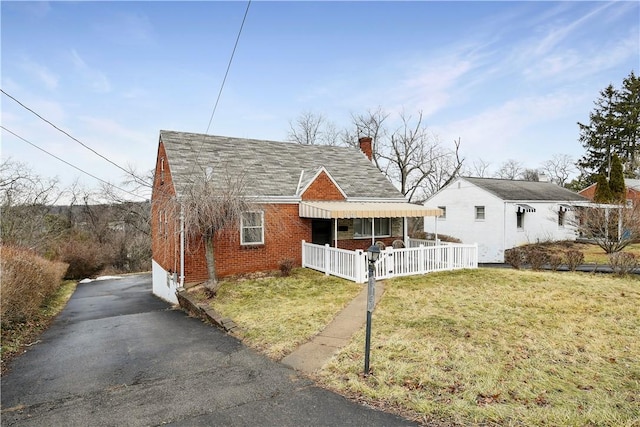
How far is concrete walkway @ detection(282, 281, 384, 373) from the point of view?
6.05 meters

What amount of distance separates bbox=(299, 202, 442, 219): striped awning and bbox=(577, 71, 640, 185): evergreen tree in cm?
4447

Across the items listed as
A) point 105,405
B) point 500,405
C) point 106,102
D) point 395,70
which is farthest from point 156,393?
point 395,70

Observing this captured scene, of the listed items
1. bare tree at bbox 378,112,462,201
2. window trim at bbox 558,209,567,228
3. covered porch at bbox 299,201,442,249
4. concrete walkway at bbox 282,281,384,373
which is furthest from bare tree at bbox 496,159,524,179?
concrete walkway at bbox 282,281,384,373

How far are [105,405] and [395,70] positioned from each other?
61.9 feet

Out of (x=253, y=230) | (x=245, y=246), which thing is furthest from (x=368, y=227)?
(x=245, y=246)

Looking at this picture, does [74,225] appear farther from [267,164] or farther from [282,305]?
[282,305]

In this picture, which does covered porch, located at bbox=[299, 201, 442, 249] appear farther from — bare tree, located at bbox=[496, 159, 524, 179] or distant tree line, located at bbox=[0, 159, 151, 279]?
bare tree, located at bbox=[496, 159, 524, 179]

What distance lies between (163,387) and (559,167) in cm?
7540

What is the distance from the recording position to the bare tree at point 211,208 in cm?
1116

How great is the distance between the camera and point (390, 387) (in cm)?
501

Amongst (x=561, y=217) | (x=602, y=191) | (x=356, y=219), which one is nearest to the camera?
(x=356, y=219)

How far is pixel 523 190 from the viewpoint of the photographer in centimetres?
2597

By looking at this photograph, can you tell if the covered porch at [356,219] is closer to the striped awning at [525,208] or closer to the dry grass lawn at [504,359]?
the dry grass lawn at [504,359]

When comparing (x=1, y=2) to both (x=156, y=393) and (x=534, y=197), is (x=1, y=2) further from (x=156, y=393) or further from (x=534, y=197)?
(x=534, y=197)
